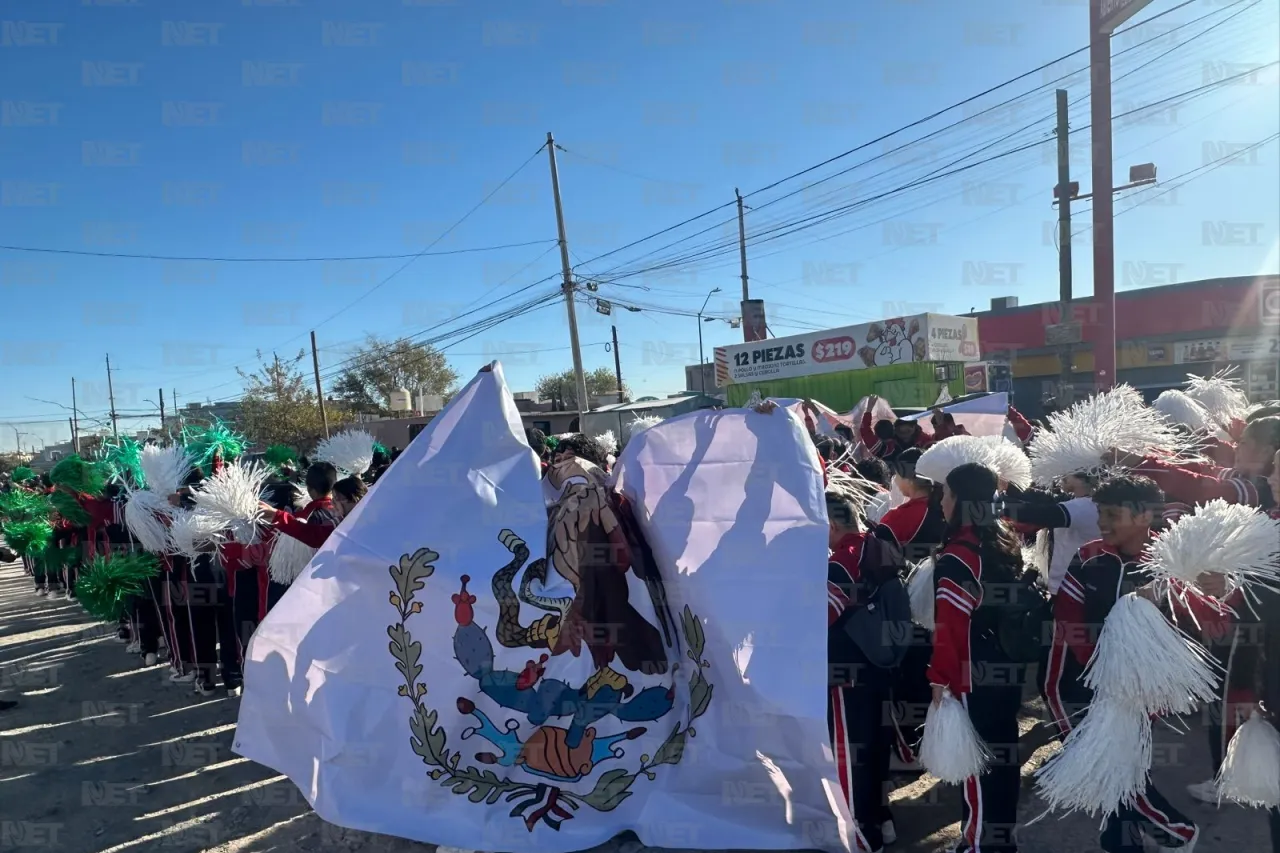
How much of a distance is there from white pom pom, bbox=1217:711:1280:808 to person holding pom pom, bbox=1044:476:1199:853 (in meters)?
0.28

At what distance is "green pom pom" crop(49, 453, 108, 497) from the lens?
6.82 metres

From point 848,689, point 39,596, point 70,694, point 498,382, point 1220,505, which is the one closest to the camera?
point 1220,505

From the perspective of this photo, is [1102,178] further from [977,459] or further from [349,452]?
[349,452]

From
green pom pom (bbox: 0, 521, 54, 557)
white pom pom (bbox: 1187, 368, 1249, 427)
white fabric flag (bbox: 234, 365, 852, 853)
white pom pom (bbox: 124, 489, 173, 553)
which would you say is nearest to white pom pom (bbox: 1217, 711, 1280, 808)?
white fabric flag (bbox: 234, 365, 852, 853)

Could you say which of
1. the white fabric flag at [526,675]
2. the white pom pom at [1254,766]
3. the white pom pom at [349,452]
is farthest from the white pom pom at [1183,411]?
the white pom pom at [349,452]

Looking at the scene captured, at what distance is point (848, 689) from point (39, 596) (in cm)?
1225

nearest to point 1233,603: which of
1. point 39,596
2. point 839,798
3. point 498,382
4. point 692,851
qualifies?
point 839,798

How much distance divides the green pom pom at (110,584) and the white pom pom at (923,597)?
5.52 meters

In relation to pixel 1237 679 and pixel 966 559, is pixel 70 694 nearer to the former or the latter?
pixel 966 559

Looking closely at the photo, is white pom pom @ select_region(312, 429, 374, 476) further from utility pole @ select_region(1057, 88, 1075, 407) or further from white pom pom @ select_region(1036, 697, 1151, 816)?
utility pole @ select_region(1057, 88, 1075, 407)

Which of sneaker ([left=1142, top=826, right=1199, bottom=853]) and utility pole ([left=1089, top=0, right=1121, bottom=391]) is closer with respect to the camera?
sneaker ([left=1142, top=826, right=1199, bottom=853])

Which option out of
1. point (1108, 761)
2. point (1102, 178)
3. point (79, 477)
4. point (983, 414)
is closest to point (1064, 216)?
point (1102, 178)

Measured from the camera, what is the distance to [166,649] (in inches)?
263

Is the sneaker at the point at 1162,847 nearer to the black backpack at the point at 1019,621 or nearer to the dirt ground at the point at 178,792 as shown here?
the dirt ground at the point at 178,792
